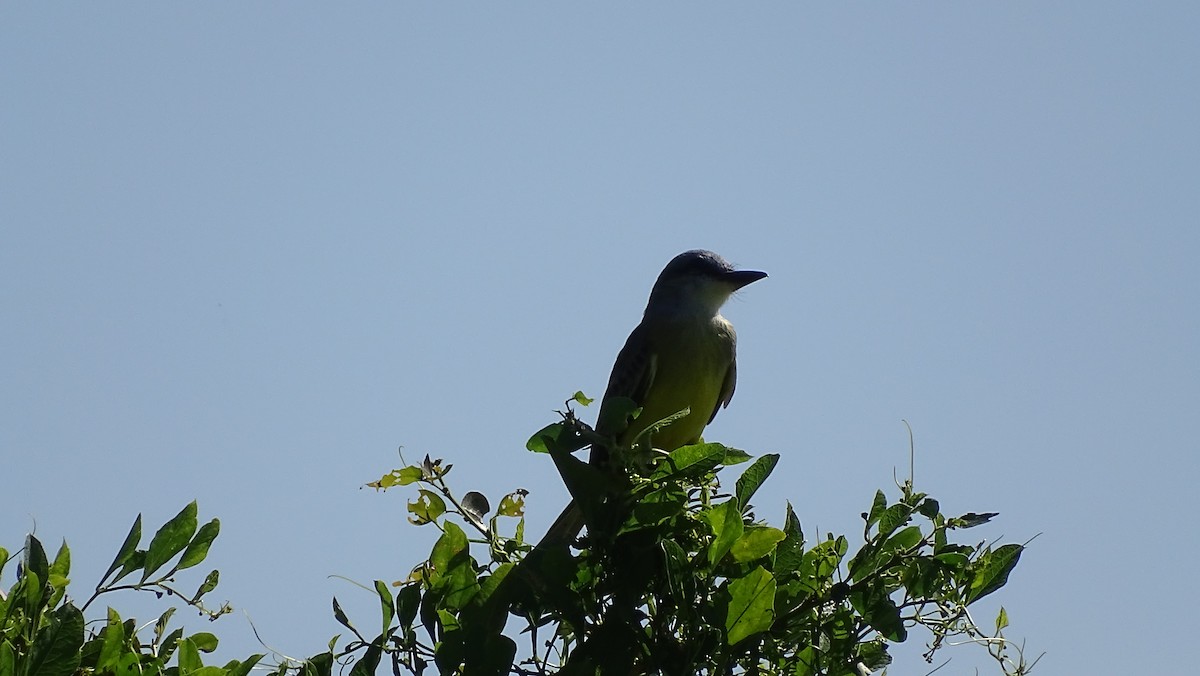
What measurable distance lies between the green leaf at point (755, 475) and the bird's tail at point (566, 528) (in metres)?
0.37

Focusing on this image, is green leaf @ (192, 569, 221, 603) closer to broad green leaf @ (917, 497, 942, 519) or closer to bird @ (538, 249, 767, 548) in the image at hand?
broad green leaf @ (917, 497, 942, 519)

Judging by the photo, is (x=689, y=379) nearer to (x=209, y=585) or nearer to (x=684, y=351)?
(x=684, y=351)

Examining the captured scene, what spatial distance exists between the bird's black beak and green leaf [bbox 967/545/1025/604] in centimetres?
493

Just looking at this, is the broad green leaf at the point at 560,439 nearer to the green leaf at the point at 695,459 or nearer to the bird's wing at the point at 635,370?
the green leaf at the point at 695,459

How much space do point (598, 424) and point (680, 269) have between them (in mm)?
5110

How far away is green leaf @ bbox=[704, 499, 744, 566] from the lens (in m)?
2.78

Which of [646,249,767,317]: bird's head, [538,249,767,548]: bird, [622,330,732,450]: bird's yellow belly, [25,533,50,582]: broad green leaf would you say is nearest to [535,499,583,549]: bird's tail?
[25,533,50,582]: broad green leaf

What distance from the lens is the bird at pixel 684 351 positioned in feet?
23.8

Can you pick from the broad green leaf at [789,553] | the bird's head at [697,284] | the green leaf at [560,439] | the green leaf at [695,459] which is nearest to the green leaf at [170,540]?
the green leaf at [560,439]

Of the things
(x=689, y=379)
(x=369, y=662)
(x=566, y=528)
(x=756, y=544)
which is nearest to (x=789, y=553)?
(x=756, y=544)

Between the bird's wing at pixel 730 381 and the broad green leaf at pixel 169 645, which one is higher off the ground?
the bird's wing at pixel 730 381

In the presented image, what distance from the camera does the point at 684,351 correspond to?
748 cm

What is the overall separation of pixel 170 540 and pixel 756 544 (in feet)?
4.57

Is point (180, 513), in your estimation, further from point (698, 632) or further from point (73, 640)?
point (698, 632)
